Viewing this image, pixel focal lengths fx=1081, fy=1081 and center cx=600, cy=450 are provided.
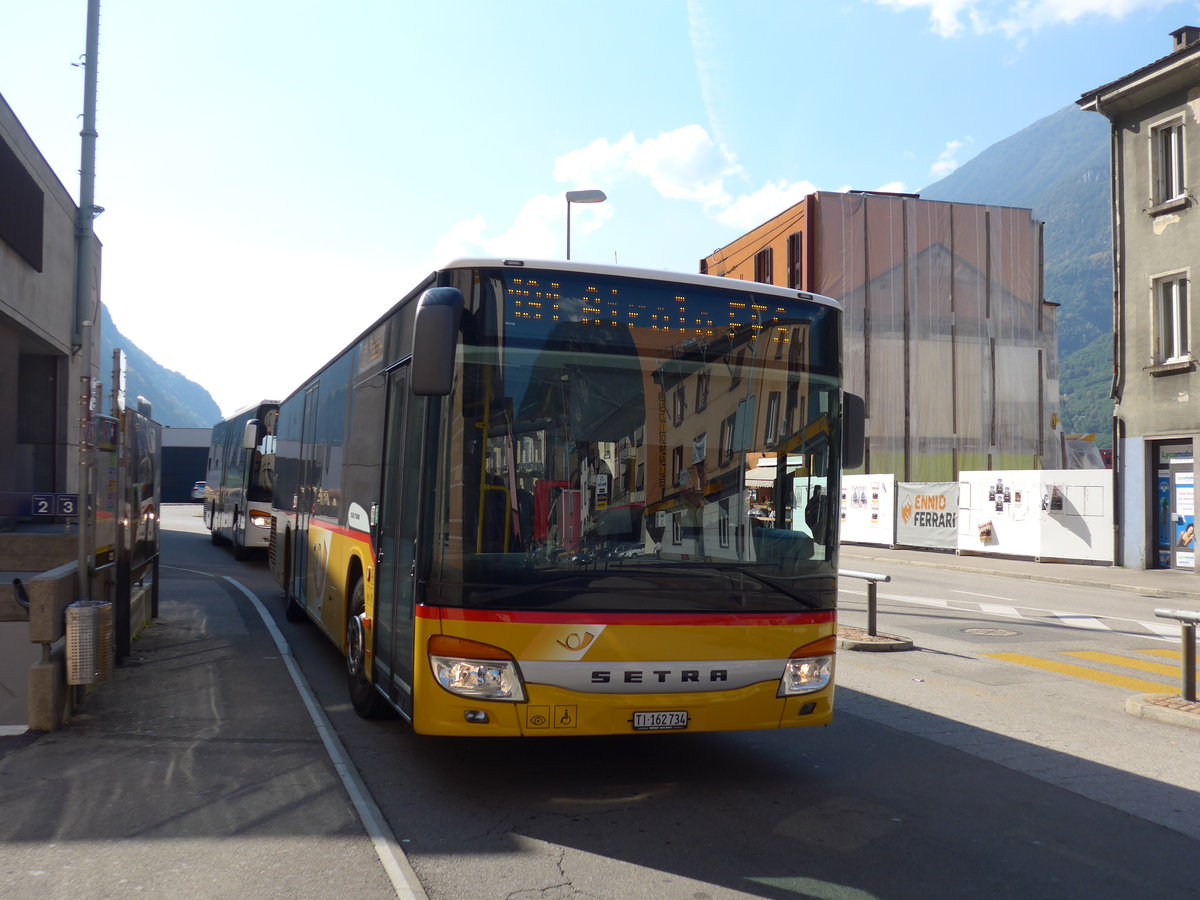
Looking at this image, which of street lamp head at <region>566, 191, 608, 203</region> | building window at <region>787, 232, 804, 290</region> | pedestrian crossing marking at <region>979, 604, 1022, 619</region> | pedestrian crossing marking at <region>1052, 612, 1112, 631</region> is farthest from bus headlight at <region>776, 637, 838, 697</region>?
building window at <region>787, 232, 804, 290</region>

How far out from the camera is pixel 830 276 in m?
Answer: 43.5

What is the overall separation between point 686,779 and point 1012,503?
73.1ft

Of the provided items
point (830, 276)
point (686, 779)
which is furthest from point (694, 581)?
point (830, 276)

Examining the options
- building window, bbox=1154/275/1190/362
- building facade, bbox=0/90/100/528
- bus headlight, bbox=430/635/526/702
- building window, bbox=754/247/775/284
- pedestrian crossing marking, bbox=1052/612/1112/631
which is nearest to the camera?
bus headlight, bbox=430/635/526/702

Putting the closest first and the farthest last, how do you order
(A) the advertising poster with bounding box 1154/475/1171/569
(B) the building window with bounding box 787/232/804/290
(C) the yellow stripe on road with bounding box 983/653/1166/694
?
1. (C) the yellow stripe on road with bounding box 983/653/1166/694
2. (A) the advertising poster with bounding box 1154/475/1171/569
3. (B) the building window with bounding box 787/232/804/290

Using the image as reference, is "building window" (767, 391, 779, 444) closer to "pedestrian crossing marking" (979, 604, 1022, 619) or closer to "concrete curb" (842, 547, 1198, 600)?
"pedestrian crossing marking" (979, 604, 1022, 619)

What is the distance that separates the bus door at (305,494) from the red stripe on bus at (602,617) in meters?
5.15

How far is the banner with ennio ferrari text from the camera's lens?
2875 centimetres

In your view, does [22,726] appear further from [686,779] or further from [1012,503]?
[1012,503]

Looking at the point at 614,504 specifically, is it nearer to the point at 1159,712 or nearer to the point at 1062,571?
the point at 1159,712

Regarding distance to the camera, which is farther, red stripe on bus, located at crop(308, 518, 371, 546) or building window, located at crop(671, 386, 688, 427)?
red stripe on bus, located at crop(308, 518, 371, 546)

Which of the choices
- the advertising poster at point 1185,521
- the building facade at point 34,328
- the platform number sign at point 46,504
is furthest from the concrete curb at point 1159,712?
the platform number sign at point 46,504

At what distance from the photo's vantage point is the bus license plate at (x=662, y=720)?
5500 mm

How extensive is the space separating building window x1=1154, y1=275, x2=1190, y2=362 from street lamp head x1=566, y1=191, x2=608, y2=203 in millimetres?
12665
